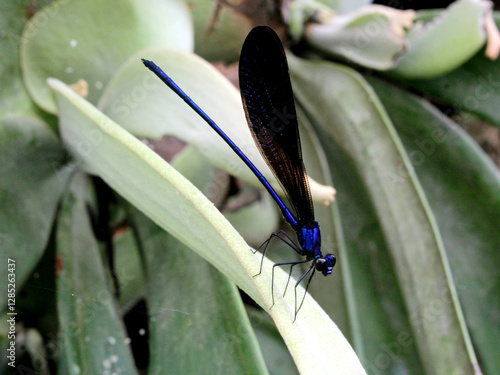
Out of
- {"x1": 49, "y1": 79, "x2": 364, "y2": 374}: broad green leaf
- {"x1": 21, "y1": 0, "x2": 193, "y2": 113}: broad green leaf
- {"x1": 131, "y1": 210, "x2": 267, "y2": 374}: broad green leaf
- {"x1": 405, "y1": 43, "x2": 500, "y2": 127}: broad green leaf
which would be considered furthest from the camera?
{"x1": 405, "y1": 43, "x2": 500, "y2": 127}: broad green leaf

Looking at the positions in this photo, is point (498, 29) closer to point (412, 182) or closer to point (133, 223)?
point (412, 182)

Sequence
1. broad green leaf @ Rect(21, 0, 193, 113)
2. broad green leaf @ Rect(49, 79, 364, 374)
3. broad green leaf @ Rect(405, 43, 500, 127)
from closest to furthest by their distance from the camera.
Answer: broad green leaf @ Rect(49, 79, 364, 374), broad green leaf @ Rect(21, 0, 193, 113), broad green leaf @ Rect(405, 43, 500, 127)

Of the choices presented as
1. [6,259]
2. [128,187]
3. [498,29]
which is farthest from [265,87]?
[498,29]

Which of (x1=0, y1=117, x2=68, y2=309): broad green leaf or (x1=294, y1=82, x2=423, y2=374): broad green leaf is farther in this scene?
(x1=294, y1=82, x2=423, y2=374): broad green leaf

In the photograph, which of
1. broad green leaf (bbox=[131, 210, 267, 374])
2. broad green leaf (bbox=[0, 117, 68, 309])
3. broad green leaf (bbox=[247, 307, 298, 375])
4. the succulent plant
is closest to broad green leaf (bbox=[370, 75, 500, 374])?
the succulent plant

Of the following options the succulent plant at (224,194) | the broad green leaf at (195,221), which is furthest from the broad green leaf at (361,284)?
the broad green leaf at (195,221)

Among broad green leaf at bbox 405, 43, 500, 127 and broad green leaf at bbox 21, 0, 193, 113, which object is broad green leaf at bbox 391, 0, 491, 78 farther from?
broad green leaf at bbox 21, 0, 193, 113
